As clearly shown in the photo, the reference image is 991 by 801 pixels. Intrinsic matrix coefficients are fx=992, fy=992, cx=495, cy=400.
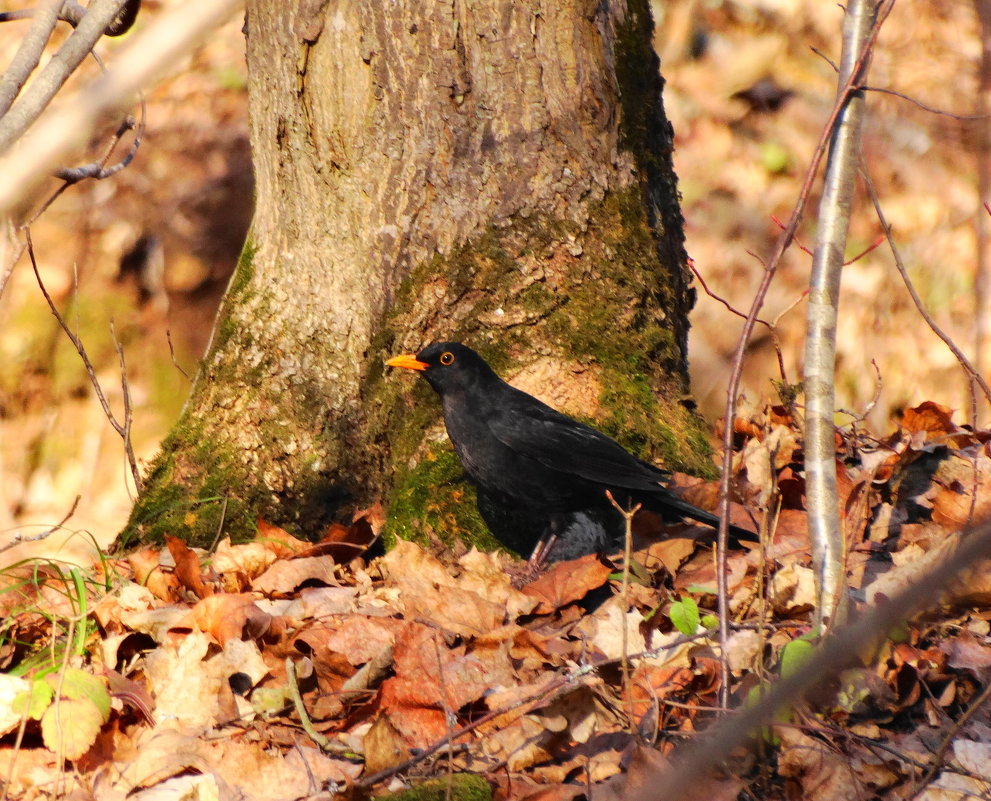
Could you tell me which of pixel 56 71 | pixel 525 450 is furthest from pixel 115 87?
pixel 525 450

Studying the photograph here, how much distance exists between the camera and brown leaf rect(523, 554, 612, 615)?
3.17 meters

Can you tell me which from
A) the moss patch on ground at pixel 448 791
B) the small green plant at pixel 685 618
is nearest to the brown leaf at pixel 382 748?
the moss patch on ground at pixel 448 791

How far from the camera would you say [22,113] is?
1.28m

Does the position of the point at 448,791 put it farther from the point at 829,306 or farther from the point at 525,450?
the point at 525,450

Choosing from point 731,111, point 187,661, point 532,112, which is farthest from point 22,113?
point 731,111

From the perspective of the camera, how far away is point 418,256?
13.0 ft

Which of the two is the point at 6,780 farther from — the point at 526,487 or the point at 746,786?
the point at 526,487

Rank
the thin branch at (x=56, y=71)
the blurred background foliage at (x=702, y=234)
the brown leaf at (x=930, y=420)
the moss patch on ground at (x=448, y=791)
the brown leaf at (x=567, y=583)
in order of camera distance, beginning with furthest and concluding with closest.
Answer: the blurred background foliage at (x=702, y=234)
the brown leaf at (x=930, y=420)
the brown leaf at (x=567, y=583)
the moss patch on ground at (x=448, y=791)
the thin branch at (x=56, y=71)

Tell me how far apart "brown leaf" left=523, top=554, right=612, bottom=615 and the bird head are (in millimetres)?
855

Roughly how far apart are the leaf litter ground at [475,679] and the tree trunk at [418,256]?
640 millimetres

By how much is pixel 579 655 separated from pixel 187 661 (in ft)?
3.56

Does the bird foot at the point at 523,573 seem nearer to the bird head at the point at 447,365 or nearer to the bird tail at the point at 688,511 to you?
the bird tail at the point at 688,511

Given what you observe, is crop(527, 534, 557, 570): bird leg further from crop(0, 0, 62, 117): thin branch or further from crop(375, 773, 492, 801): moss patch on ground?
crop(0, 0, 62, 117): thin branch

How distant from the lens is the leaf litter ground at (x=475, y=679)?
2.33m
